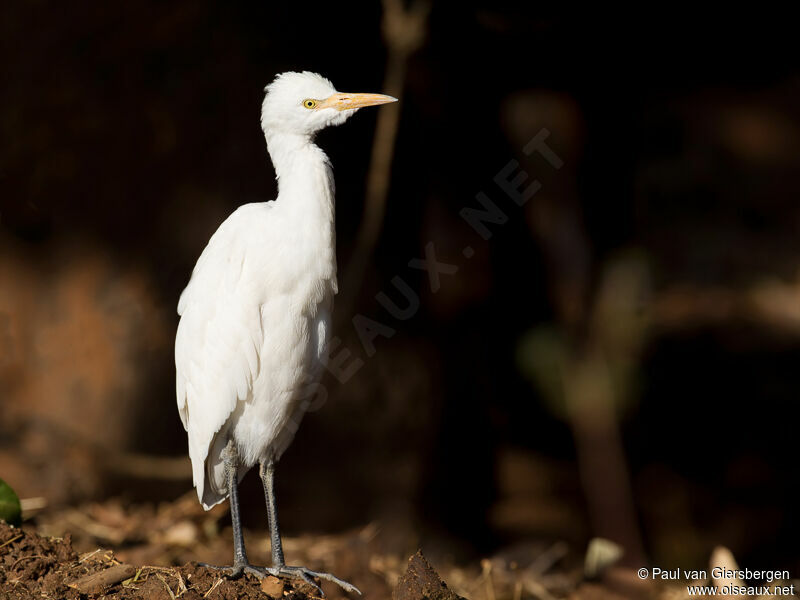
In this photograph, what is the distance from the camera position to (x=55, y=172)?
2.65 meters

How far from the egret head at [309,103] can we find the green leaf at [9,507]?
1.15 metres

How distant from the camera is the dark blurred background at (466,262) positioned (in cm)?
265

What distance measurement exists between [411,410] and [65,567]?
1.38 meters

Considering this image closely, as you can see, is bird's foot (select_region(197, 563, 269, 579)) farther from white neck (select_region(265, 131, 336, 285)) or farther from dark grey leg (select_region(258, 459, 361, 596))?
white neck (select_region(265, 131, 336, 285))

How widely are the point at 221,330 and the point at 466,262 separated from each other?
4.33 ft

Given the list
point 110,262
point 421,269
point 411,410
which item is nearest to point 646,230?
point 421,269

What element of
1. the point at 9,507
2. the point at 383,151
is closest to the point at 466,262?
the point at 383,151

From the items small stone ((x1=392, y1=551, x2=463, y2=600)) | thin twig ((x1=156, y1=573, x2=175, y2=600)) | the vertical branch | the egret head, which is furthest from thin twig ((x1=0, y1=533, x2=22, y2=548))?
the vertical branch

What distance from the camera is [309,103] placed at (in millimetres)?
1731

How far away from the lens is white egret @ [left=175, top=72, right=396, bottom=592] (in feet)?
5.68

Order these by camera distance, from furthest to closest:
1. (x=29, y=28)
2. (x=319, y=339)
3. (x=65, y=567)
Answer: (x=29, y=28) → (x=319, y=339) → (x=65, y=567)

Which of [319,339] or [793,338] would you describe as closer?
[319,339]

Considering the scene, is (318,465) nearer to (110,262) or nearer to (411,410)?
(411,410)

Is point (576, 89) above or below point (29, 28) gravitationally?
Result: below
